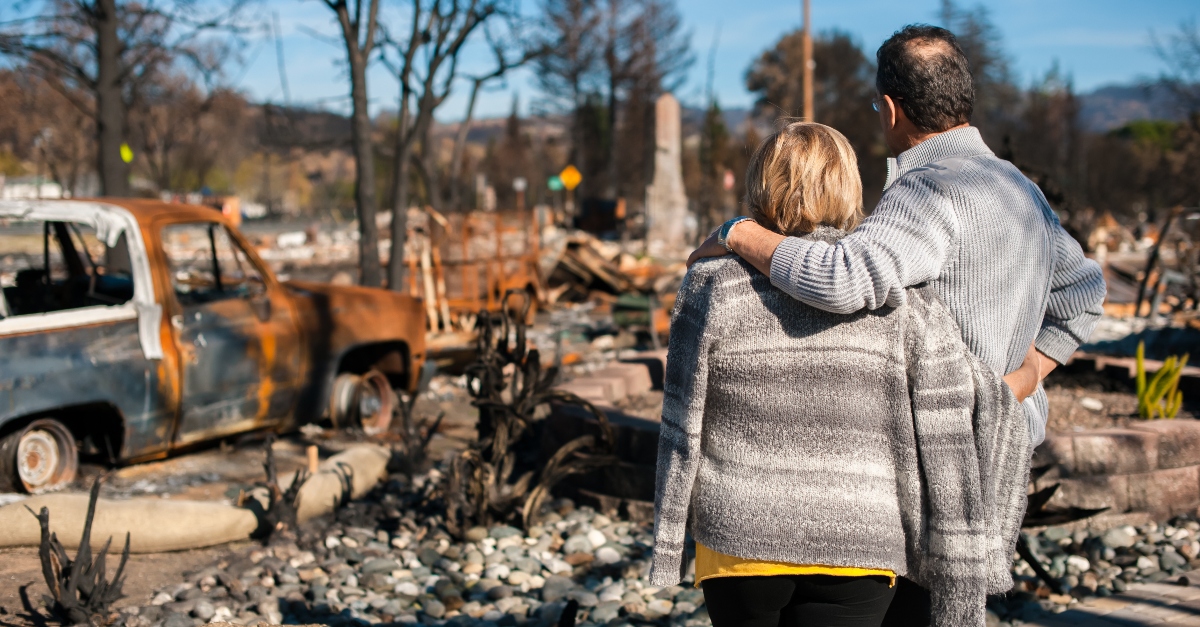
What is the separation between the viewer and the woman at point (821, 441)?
1888 mm

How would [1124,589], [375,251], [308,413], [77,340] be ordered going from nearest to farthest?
1. [1124,589]
2. [77,340]
3. [308,413]
4. [375,251]

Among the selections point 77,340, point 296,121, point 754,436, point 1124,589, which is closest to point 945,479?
point 754,436

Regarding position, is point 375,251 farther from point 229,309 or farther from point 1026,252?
point 1026,252

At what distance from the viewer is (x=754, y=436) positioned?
6.32 feet

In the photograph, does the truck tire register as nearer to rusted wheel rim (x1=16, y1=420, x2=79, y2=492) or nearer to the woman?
rusted wheel rim (x1=16, y1=420, x2=79, y2=492)

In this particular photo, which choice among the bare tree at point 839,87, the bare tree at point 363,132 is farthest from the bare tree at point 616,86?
the bare tree at point 363,132

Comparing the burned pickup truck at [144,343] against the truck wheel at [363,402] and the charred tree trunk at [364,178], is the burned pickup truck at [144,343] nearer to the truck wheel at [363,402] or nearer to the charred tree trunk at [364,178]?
the truck wheel at [363,402]

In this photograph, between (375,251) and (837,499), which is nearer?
(837,499)

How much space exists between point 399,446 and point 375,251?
14.7ft

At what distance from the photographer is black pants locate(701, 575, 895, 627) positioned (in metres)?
1.94

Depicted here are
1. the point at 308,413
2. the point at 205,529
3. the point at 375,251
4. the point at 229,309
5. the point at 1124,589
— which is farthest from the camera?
the point at 375,251

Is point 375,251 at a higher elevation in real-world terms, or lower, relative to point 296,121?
lower

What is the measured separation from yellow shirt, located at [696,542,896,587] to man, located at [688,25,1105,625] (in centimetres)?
26

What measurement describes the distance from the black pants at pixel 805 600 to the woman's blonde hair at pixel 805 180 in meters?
0.70
